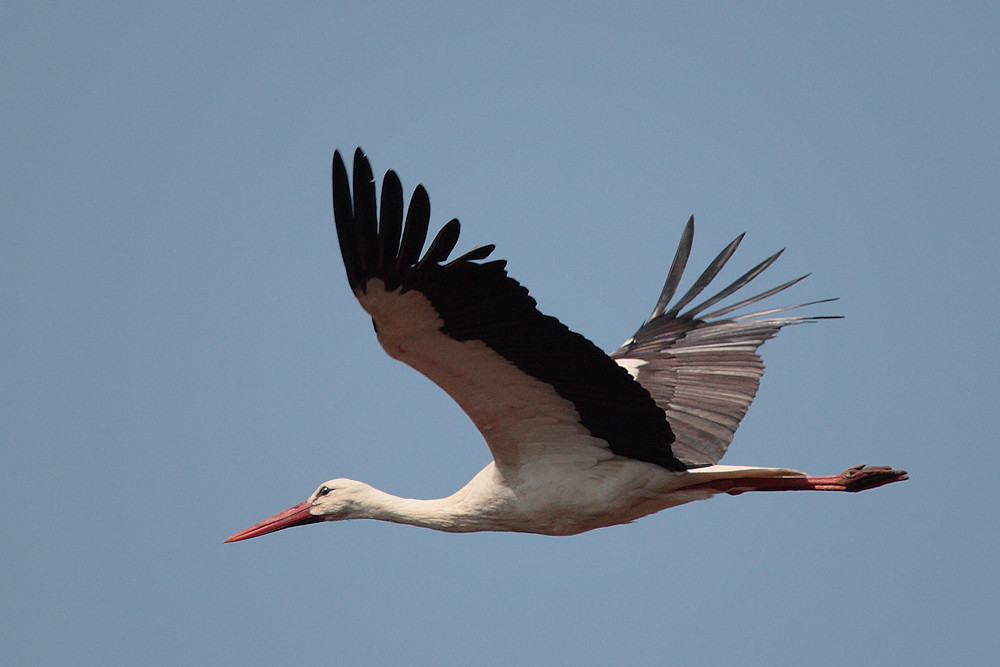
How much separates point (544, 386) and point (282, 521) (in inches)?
116

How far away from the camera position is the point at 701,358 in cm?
959

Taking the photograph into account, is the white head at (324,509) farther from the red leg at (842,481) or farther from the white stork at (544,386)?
the red leg at (842,481)

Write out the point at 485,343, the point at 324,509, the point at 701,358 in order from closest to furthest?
the point at 485,343, the point at 324,509, the point at 701,358

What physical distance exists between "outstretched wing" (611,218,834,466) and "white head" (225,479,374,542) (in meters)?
2.23

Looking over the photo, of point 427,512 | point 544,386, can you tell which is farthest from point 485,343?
point 427,512

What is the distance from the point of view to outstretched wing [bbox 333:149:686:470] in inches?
248

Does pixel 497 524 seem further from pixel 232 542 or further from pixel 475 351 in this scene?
pixel 232 542

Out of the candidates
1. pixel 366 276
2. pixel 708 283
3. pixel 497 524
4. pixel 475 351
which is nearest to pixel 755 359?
pixel 708 283

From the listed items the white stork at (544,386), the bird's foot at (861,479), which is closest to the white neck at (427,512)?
the white stork at (544,386)

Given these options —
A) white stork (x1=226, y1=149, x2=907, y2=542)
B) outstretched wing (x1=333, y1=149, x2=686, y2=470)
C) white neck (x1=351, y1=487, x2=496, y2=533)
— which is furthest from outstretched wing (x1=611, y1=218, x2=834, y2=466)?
white neck (x1=351, y1=487, x2=496, y2=533)

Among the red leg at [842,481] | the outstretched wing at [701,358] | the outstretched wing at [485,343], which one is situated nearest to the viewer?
the outstretched wing at [485,343]

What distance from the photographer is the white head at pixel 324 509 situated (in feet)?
29.3

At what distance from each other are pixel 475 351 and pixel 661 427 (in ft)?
4.43

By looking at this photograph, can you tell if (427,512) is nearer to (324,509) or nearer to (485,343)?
(324,509)
